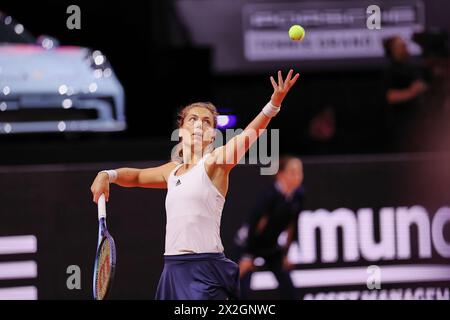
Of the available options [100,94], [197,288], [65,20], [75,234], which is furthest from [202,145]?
[65,20]

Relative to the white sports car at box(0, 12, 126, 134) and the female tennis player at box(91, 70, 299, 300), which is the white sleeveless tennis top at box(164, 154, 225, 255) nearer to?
the female tennis player at box(91, 70, 299, 300)

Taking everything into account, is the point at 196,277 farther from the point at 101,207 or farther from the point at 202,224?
the point at 101,207

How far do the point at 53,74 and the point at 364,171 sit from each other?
2.58m

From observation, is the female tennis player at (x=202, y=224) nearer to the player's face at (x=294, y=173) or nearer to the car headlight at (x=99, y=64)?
the player's face at (x=294, y=173)

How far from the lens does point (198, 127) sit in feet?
17.0

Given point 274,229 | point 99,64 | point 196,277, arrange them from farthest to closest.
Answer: point 99,64 < point 274,229 < point 196,277

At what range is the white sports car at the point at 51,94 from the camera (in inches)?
307

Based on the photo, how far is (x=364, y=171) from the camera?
7.29m

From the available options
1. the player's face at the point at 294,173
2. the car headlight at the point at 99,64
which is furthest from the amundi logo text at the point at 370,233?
the car headlight at the point at 99,64

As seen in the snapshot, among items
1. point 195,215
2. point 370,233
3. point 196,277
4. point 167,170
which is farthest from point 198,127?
point 370,233

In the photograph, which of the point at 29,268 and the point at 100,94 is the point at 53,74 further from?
the point at 29,268

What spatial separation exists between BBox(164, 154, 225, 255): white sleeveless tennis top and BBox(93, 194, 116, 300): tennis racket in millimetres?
297

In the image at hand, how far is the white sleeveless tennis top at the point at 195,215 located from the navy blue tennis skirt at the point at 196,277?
0.04 m

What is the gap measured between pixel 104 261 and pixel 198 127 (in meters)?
0.85
